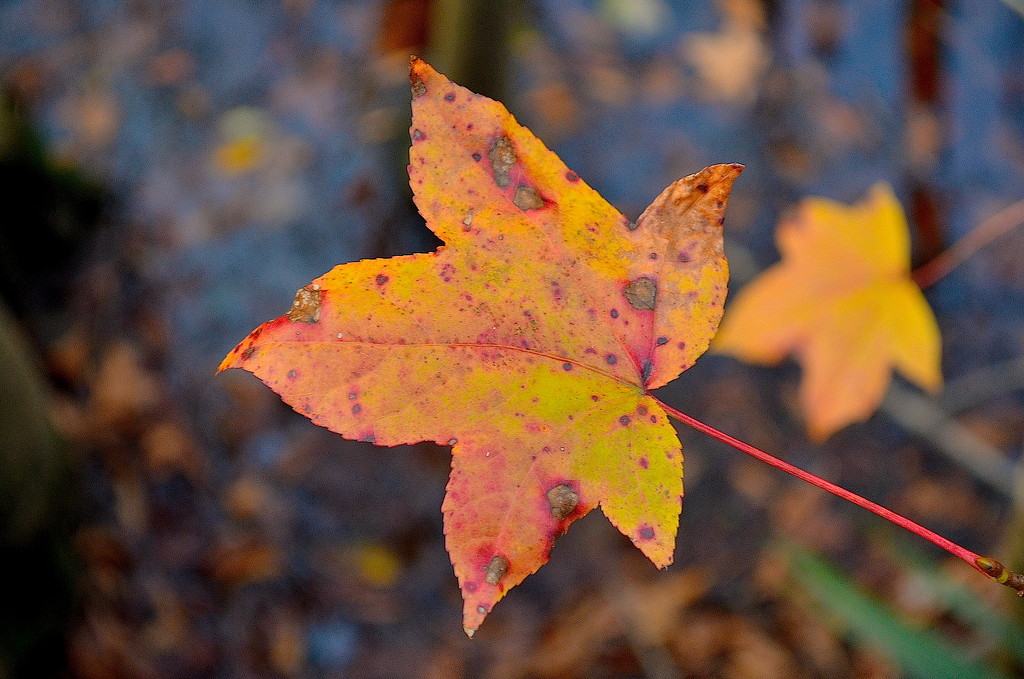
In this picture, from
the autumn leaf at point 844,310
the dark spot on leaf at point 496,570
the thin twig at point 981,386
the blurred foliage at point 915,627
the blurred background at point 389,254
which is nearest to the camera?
the dark spot on leaf at point 496,570

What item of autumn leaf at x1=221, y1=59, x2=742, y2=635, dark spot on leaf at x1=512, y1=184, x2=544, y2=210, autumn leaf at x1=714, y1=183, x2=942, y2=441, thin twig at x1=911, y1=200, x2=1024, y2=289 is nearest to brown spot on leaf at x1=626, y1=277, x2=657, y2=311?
autumn leaf at x1=221, y1=59, x2=742, y2=635

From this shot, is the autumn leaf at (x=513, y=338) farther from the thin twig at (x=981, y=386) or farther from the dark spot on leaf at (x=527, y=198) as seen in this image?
the thin twig at (x=981, y=386)

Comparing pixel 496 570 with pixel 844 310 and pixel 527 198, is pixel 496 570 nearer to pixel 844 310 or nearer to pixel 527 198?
pixel 527 198

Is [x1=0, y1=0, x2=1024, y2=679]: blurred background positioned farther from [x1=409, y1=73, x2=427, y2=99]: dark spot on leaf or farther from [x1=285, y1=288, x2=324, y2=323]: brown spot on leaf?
[x1=285, y1=288, x2=324, y2=323]: brown spot on leaf

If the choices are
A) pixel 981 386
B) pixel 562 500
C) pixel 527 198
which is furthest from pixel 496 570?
pixel 981 386

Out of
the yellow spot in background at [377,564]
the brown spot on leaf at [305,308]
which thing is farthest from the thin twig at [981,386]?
the brown spot on leaf at [305,308]

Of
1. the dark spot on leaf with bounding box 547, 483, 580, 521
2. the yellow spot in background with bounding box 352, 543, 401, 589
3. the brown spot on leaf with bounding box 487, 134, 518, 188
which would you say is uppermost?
the brown spot on leaf with bounding box 487, 134, 518, 188

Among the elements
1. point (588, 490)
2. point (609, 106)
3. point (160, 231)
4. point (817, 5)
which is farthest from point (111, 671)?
point (817, 5)

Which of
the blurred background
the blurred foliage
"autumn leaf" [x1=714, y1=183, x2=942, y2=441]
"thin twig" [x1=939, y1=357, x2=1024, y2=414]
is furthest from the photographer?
"thin twig" [x1=939, y1=357, x2=1024, y2=414]
